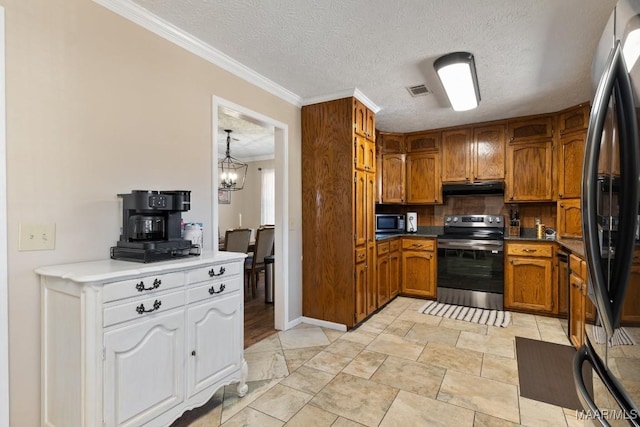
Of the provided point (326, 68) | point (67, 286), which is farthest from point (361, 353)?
point (326, 68)

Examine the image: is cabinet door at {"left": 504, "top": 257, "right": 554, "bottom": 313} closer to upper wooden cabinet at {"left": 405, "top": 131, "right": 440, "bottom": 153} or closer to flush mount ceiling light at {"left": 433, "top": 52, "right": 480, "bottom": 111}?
upper wooden cabinet at {"left": 405, "top": 131, "right": 440, "bottom": 153}

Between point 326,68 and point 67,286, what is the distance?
7.61 ft

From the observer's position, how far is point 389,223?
483 centimetres

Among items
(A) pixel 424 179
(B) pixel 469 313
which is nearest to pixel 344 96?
(A) pixel 424 179

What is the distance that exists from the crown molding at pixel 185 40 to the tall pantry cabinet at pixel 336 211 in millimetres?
A: 627

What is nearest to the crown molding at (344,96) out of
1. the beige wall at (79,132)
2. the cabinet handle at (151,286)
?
the beige wall at (79,132)

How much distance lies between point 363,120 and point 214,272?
232 centimetres

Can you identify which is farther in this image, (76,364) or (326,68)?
(326,68)

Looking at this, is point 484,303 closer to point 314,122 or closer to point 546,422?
point 546,422

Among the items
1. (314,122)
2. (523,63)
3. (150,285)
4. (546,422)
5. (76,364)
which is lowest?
(546,422)

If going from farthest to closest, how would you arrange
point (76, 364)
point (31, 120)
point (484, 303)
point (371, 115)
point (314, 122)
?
point (484, 303) < point (371, 115) < point (314, 122) < point (31, 120) < point (76, 364)

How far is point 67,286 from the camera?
4.69 ft

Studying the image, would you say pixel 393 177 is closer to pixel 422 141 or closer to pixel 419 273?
pixel 422 141

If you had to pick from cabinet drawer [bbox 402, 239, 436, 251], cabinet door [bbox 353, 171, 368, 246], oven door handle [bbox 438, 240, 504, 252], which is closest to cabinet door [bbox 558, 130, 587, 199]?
oven door handle [bbox 438, 240, 504, 252]
